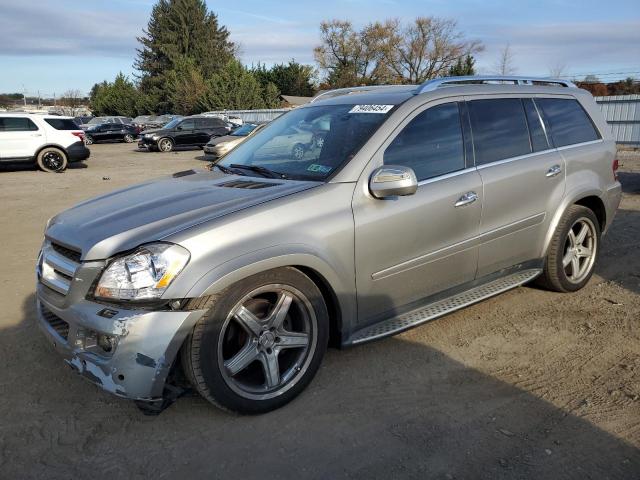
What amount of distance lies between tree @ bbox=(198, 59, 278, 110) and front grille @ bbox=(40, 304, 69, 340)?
162ft

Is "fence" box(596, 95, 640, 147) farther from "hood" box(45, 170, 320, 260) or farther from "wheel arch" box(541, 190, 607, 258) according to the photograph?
"hood" box(45, 170, 320, 260)

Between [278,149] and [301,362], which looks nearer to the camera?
[301,362]

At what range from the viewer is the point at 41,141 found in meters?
17.4

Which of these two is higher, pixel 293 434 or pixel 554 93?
pixel 554 93

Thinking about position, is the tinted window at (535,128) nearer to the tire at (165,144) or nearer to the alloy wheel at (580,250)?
the alloy wheel at (580,250)

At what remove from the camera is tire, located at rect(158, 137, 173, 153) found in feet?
83.7

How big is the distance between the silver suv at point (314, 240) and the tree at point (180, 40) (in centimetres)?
6568

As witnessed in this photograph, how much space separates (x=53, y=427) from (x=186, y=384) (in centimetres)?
78

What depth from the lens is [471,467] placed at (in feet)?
8.74

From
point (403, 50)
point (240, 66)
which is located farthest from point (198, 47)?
point (403, 50)

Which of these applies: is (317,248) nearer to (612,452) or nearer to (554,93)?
(612,452)

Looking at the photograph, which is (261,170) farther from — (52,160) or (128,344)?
(52,160)

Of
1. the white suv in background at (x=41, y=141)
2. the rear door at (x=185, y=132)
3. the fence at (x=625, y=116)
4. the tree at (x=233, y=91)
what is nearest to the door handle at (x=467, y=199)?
the white suv in background at (x=41, y=141)

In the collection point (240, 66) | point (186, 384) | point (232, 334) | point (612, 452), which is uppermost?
point (240, 66)
